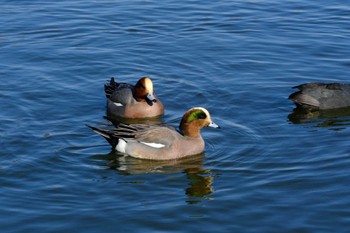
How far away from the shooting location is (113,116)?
1506 centimetres

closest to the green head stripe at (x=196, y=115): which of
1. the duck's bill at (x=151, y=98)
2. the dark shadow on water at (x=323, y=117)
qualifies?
the duck's bill at (x=151, y=98)

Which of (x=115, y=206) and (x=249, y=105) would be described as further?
(x=249, y=105)

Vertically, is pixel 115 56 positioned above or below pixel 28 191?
above

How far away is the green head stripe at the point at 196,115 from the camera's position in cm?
1320

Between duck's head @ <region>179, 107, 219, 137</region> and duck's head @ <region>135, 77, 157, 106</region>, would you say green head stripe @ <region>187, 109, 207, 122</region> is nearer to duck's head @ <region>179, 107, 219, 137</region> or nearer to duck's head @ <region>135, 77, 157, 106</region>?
duck's head @ <region>179, 107, 219, 137</region>

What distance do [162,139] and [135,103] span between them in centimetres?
215

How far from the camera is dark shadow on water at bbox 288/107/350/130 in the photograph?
47.7 ft

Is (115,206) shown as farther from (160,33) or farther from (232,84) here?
(160,33)

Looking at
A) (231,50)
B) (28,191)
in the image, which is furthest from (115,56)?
(28,191)

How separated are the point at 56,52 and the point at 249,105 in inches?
191

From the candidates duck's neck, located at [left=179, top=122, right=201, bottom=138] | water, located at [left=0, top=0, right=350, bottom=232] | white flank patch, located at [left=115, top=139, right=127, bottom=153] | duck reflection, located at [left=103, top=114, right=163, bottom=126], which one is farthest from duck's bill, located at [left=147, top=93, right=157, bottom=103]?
white flank patch, located at [left=115, top=139, right=127, bottom=153]

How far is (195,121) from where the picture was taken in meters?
13.2

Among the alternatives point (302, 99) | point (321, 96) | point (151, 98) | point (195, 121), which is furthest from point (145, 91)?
point (321, 96)

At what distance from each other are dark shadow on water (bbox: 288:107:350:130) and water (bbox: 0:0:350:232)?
45 millimetres
